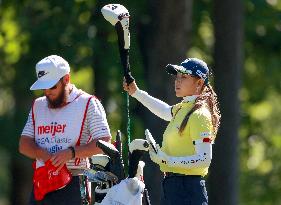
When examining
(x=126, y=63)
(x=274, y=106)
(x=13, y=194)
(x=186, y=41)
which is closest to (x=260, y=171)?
(x=274, y=106)

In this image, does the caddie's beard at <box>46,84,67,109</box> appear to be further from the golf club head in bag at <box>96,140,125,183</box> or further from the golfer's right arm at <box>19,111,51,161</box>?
the golf club head in bag at <box>96,140,125,183</box>

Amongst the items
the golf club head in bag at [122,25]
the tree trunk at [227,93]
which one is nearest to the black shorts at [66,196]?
the golf club head in bag at [122,25]

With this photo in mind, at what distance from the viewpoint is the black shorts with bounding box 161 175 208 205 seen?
8242 mm

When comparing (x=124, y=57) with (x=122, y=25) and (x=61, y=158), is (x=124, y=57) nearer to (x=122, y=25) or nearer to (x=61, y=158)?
(x=122, y=25)

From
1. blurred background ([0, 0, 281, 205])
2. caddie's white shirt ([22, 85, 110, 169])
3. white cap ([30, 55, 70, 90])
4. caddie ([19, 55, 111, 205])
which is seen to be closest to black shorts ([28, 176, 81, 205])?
caddie ([19, 55, 111, 205])

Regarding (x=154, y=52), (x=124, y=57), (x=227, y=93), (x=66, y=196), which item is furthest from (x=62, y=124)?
(x=227, y=93)

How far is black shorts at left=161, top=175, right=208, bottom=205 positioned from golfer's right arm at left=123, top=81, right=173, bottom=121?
Result: 1.84 feet

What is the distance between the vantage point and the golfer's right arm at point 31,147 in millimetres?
9023

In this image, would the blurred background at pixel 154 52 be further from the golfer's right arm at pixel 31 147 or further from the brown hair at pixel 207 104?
the brown hair at pixel 207 104

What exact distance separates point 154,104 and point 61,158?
738 mm

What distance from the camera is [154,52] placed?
1577 cm

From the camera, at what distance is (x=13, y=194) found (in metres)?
24.0

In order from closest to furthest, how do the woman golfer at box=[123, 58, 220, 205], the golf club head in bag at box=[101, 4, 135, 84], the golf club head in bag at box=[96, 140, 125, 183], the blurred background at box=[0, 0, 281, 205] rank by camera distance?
1. the woman golfer at box=[123, 58, 220, 205]
2. the golf club head in bag at box=[96, 140, 125, 183]
3. the golf club head in bag at box=[101, 4, 135, 84]
4. the blurred background at box=[0, 0, 281, 205]

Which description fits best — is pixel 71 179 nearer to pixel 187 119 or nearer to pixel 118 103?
pixel 187 119
